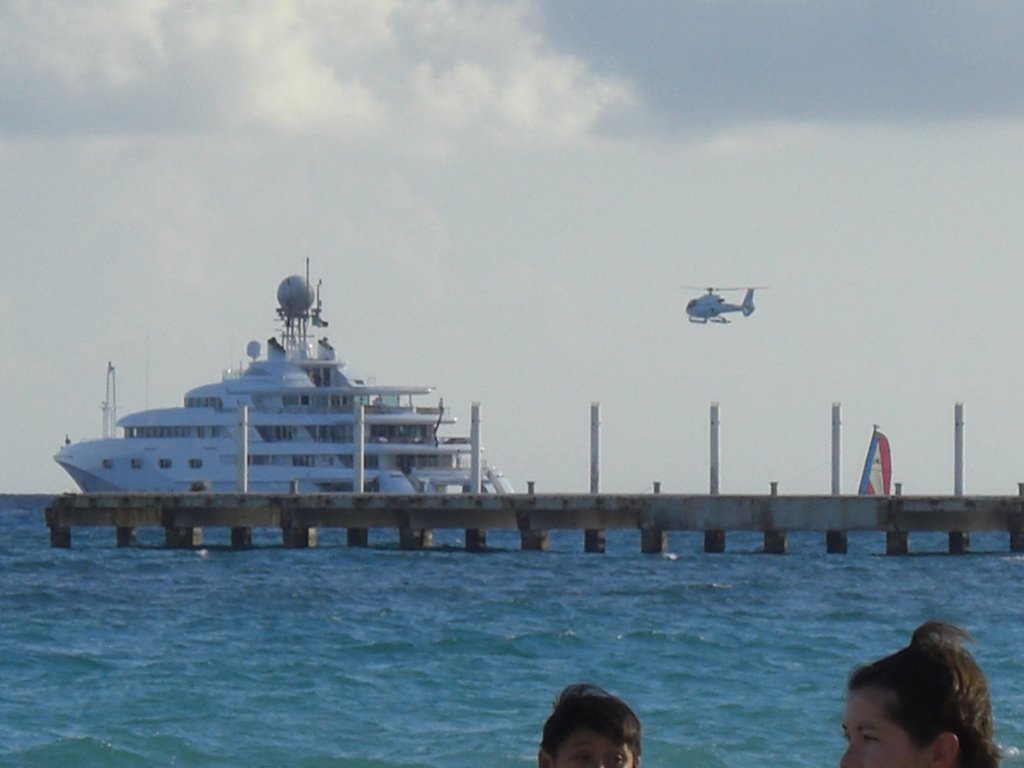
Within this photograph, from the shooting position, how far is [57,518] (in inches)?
2159

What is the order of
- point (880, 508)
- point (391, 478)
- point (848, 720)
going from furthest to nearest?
point (391, 478) < point (880, 508) < point (848, 720)

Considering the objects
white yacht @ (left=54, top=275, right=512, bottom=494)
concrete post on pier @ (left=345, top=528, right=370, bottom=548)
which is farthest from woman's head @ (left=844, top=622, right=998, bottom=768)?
white yacht @ (left=54, top=275, right=512, bottom=494)

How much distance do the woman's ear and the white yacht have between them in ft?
256

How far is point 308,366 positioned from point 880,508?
38.3m

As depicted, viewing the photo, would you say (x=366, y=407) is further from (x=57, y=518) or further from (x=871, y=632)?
(x=871, y=632)

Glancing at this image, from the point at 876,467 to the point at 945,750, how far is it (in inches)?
2592

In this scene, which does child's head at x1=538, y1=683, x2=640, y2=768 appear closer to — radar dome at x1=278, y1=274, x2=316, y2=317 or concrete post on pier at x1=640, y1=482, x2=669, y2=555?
concrete post on pier at x1=640, y1=482, x2=669, y2=555

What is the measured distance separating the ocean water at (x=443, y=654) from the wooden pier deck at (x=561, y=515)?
415cm

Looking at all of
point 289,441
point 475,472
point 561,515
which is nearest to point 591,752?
point 561,515

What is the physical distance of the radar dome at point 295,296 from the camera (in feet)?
284

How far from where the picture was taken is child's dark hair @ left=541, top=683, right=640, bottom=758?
405 centimetres

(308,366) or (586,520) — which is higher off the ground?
(308,366)

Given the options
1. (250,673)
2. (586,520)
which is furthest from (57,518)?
(250,673)

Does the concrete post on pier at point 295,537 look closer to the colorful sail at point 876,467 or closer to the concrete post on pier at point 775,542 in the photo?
the concrete post on pier at point 775,542
